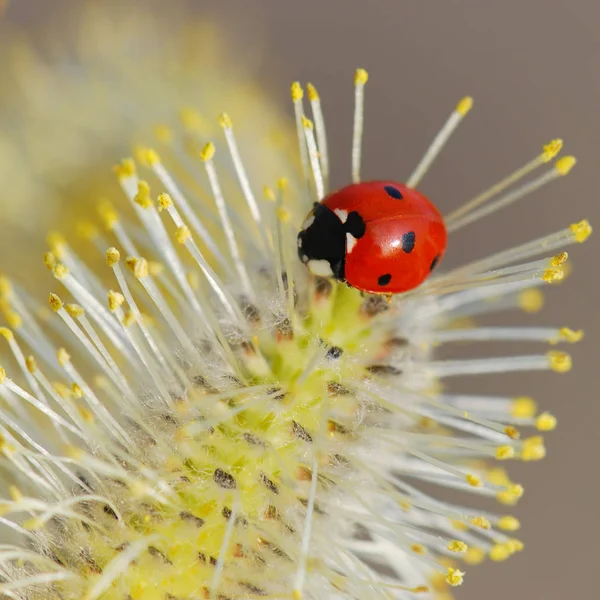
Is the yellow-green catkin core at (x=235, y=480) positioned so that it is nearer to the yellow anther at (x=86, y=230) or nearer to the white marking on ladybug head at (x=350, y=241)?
the white marking on ladybug head at (x=350, y=241)

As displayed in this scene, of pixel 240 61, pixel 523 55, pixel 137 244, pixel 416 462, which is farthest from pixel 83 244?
pixel 523 55

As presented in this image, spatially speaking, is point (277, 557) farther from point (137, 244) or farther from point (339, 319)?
point (137, 244)

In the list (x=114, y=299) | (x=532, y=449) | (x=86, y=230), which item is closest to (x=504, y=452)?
(x=532, y=449)

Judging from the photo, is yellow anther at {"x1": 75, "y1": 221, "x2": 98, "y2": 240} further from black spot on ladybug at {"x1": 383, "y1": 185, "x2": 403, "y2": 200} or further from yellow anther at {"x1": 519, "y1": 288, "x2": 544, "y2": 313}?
yellow anther at {"x1": 519, "y1": 288, "x2": 544, "y2": 313}

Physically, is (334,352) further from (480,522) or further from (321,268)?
(480,522)

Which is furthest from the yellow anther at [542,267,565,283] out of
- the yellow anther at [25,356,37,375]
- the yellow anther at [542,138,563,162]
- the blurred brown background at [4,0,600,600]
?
the blurred brown background at [4,0,600,600]
